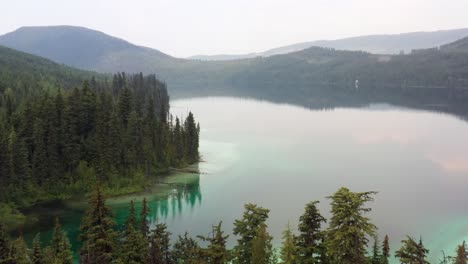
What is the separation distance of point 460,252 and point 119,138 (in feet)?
198

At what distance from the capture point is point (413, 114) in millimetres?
192750

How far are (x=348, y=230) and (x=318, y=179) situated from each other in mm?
57961

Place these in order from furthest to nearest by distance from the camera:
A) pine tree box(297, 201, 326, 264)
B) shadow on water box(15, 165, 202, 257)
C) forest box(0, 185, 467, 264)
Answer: shadow on water box(15, 165, 202, 257), pine tree box(297, 201, 326, 264), forest box(0, 185, 467, 264)

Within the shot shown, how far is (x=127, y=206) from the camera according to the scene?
2452 inches

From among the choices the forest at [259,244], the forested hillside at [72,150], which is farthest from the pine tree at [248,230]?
the forested hillside at [72,150]

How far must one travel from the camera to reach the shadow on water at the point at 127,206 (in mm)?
53375

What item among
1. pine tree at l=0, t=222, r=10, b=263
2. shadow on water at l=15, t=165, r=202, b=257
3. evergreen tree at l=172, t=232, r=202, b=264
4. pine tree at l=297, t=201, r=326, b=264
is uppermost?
pine tree at l=297, t=201, r=326, b=264

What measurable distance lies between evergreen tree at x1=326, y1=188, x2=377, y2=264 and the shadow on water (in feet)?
105

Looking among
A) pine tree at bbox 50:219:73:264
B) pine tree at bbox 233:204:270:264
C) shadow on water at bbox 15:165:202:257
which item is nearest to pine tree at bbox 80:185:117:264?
pine tree at bbox 50:219:73:264

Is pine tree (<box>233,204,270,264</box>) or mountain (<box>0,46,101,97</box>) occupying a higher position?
mountain (<box>0,46,101,97</box>)

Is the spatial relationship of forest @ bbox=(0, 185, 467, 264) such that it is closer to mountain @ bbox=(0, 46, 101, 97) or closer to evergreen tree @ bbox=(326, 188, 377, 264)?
evergreen tree @ bbox=(326, 188, 377, 264)

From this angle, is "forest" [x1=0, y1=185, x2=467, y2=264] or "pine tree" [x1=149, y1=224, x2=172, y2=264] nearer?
"forest" [x1=0, y1=185, x2=467, y2=264]

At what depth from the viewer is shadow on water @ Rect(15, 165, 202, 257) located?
53375mm

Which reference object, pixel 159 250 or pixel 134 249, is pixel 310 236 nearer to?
pixel 159 250
